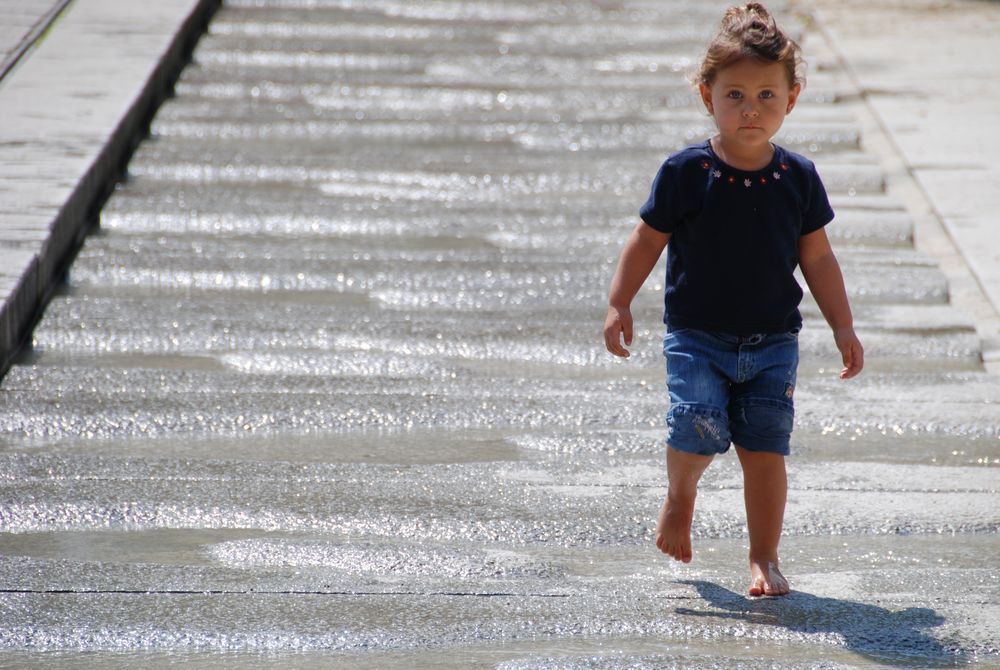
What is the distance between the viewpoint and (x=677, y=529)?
311cm

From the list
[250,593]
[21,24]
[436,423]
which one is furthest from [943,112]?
[250,593]

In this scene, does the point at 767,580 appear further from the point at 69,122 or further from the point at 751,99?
the point at 69,122

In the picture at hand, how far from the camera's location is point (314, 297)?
5000 mm

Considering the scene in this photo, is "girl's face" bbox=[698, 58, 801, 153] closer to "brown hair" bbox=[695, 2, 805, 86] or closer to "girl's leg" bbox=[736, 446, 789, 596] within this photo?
"brown hair" bbox=[695, 2, 805, 86]

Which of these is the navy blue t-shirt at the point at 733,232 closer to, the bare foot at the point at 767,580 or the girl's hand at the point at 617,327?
the girl's hand at the point at 617,327

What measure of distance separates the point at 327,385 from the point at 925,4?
6496 millimetres

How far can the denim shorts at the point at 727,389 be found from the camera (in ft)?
9.95

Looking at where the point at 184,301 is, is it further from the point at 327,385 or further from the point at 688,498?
the point at 688,498

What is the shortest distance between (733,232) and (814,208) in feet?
0.69

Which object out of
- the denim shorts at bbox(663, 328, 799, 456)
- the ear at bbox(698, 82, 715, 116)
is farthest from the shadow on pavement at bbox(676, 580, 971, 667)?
the ear at bbox(698, 82, 715, 116)

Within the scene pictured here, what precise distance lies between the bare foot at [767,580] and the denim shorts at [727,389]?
0.83 feet

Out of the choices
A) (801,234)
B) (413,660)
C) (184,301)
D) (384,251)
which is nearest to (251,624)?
(413,660)

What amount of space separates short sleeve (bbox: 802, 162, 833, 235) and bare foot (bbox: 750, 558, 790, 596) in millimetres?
746

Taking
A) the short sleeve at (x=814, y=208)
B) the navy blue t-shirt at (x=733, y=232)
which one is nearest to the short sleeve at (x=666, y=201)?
the navy blue t-shirt at (x=733, y=232)
